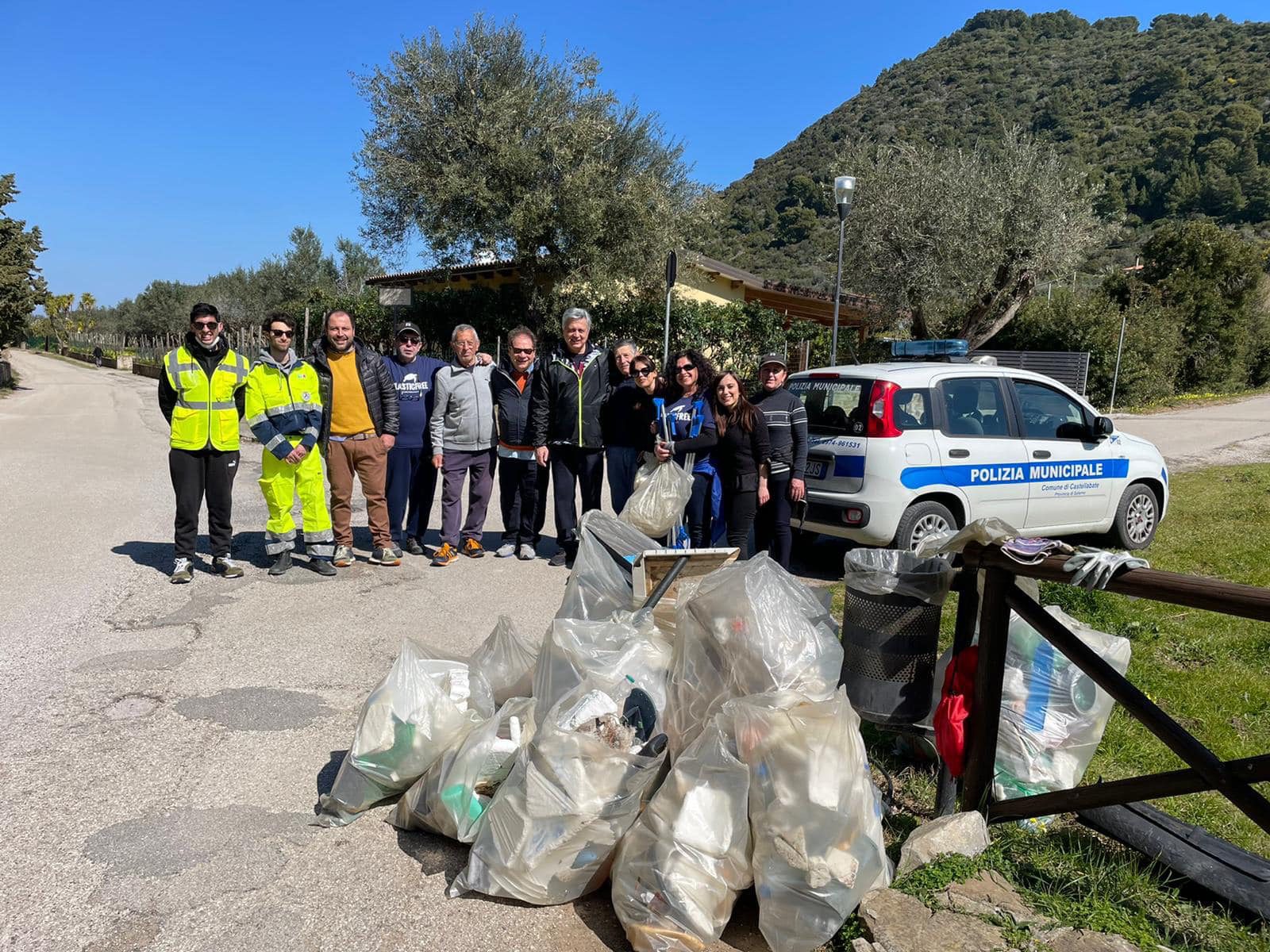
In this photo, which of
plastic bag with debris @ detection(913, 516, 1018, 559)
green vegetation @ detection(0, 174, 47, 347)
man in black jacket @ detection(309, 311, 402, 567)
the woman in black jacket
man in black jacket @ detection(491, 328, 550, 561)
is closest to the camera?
plastic bag with debris @ detection(913, 516, 1018, 559)

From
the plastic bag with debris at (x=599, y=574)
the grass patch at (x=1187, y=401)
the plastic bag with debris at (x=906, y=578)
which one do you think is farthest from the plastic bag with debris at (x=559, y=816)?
the grass patch at (x=1187, y=401)

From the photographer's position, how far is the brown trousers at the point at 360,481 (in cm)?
695

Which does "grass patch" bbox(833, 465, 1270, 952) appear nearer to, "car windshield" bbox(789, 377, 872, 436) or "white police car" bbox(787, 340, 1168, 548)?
"white police car" bbox(787, 340, 1168, 548)

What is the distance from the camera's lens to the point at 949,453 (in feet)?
21.9

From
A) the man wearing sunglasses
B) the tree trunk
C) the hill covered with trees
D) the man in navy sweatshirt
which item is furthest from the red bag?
the hill covered with trees

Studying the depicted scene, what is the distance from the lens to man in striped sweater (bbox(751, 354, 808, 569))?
6.20 m

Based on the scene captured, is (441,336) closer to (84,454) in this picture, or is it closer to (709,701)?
(84,454)

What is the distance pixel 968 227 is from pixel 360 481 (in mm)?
17909

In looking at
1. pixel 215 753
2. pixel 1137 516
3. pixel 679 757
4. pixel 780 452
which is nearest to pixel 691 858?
pixel 679 757

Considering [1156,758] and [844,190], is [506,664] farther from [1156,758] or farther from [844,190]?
[844,190]

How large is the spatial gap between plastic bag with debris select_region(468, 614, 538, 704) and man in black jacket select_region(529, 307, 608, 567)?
11.6 feet

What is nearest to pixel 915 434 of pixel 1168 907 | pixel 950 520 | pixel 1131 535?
pixel 950 520

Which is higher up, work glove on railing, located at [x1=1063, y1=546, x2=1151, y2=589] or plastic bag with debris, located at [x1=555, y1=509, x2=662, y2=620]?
work glove on railing, located at [x1=1063, y1=546, x2=1151, y2=589]

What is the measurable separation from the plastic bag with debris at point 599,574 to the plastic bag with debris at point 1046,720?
1701 millimetres
